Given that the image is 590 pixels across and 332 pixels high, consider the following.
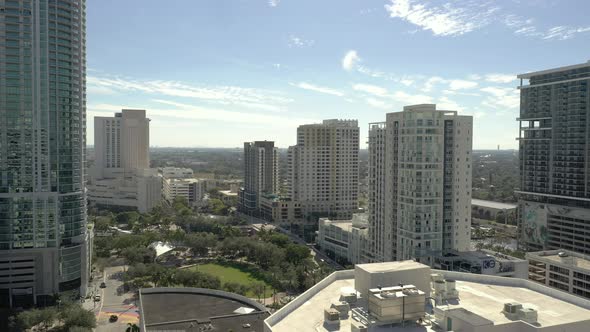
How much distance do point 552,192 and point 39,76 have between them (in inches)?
3749

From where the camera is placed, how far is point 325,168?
14788 centimetres

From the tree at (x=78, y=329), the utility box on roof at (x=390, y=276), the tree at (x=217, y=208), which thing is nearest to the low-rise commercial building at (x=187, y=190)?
the tree at (x=217, y=208)

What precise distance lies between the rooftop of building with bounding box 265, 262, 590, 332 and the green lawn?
45.7 meters

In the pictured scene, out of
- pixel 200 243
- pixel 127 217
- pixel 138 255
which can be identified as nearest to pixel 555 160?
pixel 200 243

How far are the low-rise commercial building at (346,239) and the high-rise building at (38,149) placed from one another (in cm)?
5092

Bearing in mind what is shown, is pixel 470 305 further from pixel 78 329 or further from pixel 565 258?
pixel 78 329

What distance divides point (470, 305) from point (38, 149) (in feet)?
224

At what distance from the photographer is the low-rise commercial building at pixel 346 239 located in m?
92.0

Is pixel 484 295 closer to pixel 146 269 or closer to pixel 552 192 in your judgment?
pixel 146 269

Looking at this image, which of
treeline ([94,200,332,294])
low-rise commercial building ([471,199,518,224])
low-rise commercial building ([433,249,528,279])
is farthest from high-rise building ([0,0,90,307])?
low-rise commercial building ([471,199,518,224])

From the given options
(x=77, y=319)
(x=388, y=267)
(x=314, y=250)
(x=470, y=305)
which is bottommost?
(x=314, y=250)

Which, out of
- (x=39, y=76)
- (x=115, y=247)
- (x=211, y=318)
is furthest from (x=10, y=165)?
(x=211, y=318)

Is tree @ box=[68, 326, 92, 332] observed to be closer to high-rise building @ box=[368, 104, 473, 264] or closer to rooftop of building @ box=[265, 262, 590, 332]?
rooftop of building @ box=[265, 262, 590, 332]

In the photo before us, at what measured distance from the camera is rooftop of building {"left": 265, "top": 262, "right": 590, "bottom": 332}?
2728 cm
